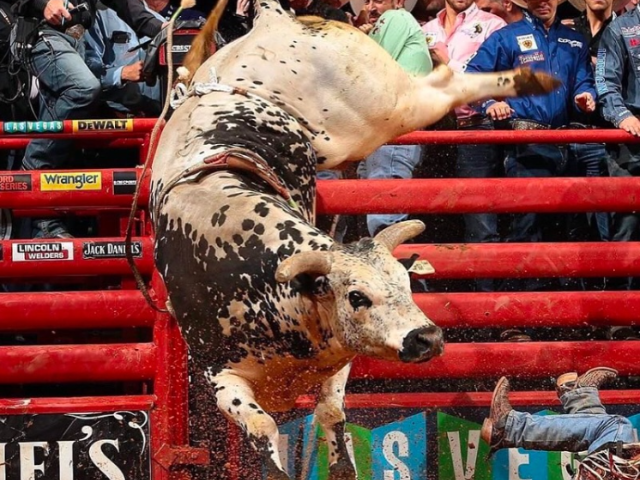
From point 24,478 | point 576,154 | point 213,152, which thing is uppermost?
point 213,152

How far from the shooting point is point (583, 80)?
658 centimetres

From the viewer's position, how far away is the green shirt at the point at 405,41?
246 inches

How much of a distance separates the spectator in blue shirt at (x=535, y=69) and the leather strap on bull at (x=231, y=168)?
2.18 m

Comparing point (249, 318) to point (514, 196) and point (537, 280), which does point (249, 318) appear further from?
point (537, 280)

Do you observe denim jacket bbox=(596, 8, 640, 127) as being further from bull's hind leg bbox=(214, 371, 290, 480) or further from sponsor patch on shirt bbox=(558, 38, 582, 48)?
bull's hind leg bbox=(214, 371, 290, 480)

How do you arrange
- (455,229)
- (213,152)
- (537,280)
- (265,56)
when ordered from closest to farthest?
(213,152), (265,56), (537,280), (455,229)

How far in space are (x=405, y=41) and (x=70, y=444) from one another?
2.51m

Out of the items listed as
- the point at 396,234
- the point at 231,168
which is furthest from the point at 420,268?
the point at 231,168

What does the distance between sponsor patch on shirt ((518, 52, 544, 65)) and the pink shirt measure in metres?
0.32

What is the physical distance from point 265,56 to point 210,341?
1.34 metres

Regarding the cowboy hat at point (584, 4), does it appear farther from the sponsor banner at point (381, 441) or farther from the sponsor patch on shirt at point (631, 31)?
the sponsor banner at point (381, 441)

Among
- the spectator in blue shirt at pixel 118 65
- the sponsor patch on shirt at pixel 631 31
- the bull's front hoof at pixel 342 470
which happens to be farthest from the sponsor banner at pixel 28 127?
the sponsor patch on shirt at pixel 631 31

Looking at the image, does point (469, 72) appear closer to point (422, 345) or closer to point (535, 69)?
point (535, 69)

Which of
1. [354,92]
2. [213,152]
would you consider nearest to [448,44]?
[354,92]
